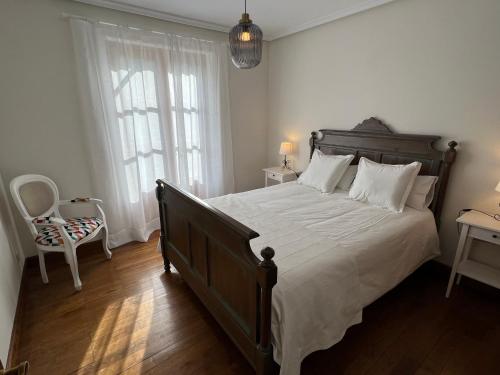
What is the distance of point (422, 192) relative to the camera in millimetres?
2262

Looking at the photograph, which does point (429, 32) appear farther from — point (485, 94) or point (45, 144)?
point (45, 144)

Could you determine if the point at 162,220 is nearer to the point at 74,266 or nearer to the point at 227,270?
the point at 74,266

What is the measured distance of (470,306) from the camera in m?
2.04

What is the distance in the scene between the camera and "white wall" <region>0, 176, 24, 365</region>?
1.54m

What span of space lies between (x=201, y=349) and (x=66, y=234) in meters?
1.46

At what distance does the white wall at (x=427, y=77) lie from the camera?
2.02 meters

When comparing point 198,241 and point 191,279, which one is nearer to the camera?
point 198,241

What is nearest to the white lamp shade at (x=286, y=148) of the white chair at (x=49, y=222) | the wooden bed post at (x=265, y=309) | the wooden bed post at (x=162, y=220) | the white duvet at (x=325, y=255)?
the white duvet at (x=325, y=255)

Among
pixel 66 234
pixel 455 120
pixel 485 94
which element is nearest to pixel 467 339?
pixel 455 120

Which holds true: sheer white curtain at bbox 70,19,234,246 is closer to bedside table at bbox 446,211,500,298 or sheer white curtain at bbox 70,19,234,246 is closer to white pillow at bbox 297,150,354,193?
white pillow at bbox 297,150,354,193

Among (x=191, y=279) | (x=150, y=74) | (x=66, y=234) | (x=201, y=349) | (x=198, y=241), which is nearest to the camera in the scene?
(x=201, y=349)

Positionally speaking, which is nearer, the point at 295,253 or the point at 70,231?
the point at 295,253

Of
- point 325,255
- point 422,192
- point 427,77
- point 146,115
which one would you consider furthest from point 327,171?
point 146,115

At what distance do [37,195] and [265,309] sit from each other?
2510 mm
